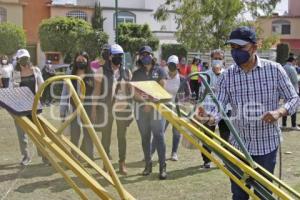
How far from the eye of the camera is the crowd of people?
13.4 ft

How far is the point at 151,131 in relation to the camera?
23.7ft

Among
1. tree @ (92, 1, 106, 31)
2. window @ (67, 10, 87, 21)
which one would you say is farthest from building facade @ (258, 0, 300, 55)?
window @ (67, 10, 87, 21)

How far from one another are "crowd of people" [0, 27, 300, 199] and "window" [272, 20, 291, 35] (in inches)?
1951

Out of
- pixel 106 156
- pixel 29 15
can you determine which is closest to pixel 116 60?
pixel 106 156

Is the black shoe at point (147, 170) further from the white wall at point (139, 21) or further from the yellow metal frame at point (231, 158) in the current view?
the white wall at point (139, 21)

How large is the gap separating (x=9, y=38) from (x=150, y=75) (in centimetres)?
3219

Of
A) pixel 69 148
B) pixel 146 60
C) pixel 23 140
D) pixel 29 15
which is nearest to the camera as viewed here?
pixel 69 148

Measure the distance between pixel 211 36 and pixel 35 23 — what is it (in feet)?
84.0

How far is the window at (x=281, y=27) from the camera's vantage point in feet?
182

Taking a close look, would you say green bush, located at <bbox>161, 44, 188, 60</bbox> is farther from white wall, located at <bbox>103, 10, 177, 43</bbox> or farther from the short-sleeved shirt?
the short-sleeved shirt

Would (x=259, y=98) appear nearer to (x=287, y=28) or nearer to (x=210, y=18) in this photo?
(x=210, y=18)

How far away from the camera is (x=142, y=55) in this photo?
718cm

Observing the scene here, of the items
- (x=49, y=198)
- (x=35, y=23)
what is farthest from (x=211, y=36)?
(x=35, y=23)

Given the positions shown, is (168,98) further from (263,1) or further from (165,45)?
(165,45)
